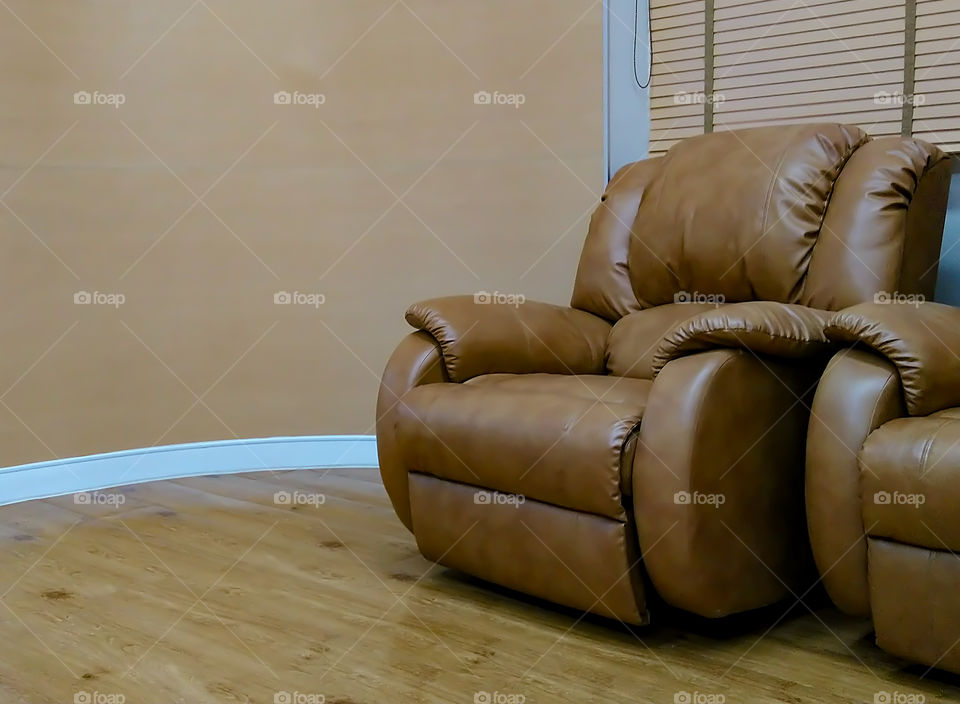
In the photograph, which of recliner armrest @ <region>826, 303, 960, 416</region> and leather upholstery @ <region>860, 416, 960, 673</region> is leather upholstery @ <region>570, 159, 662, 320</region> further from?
leather upholstery @ <region>860, 416, 960, 673</region>

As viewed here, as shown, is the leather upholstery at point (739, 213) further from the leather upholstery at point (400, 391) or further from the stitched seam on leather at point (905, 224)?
the leather upholstery at point (400, 391)

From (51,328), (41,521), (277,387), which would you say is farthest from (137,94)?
(41,521)

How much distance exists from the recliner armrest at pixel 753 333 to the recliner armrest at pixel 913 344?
0.07 metres

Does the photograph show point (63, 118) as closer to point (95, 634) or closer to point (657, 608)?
point (95, 634)

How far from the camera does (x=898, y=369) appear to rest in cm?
174

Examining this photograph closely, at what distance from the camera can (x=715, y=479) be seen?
6.00 ft

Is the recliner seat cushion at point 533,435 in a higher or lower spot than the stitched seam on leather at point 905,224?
lower

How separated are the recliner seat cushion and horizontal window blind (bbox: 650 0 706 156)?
124cm

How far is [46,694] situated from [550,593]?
3.29ft

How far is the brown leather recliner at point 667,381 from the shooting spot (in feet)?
6.04

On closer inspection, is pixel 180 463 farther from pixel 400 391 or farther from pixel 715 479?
pixel 715 479

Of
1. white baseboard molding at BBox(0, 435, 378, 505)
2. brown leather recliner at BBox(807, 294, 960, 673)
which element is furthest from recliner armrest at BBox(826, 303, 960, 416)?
white baseboard molding at BBox(0, 435, 378, 505)

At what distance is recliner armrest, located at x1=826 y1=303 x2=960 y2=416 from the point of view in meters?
1.72

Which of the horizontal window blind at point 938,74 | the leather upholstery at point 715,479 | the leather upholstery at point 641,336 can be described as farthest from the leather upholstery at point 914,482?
the horizontal window blind at point 938,74
